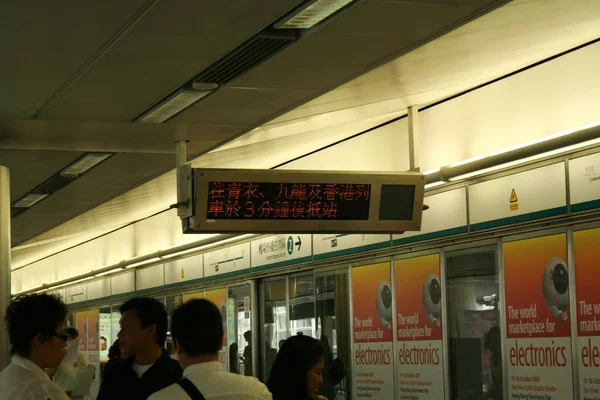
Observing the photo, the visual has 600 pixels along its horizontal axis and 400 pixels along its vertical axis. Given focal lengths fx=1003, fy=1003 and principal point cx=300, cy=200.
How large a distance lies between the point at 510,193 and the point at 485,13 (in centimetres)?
294

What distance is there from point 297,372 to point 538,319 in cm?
479

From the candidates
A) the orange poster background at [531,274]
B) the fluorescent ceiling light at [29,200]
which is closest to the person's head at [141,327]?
the orange poster background at [531,274]

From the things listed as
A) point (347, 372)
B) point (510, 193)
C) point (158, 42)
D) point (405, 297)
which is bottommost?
point (347, 372)

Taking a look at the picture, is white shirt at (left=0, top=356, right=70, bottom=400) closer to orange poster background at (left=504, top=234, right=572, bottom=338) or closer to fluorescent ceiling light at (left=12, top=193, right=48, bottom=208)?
orange poster background at (left=504, top=234, right=572, bottom=338)

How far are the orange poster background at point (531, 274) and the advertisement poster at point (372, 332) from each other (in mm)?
2200

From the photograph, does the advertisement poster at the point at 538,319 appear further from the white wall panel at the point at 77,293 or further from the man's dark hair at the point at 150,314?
the white wall panel at the point at 77,293

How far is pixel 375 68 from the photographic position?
696 centimetres

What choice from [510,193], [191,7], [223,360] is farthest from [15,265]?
[191,7]

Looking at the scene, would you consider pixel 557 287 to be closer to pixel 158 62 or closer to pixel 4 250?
pixel 158 62

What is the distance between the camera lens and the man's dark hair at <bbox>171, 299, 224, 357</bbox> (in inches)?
130

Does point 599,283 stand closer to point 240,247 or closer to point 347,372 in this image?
point 347,372

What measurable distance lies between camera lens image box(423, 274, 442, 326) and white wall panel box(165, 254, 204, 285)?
21.7 feet

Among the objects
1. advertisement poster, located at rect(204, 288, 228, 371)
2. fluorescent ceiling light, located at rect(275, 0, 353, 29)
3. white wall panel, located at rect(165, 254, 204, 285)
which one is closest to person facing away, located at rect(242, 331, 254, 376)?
advertisement poster, located at rect(204, 288, 228, 371)

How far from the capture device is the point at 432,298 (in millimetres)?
9648
